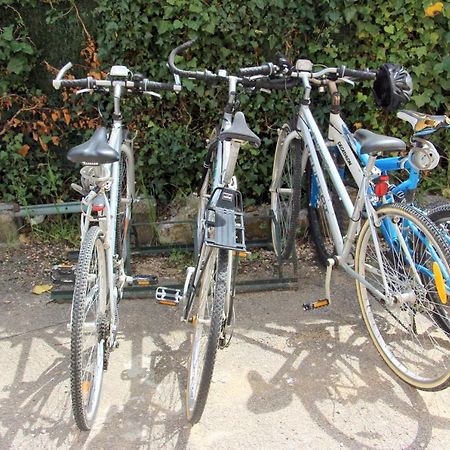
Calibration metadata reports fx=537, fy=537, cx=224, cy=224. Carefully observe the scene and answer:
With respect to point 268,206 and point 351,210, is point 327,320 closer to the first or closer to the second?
point 351,210

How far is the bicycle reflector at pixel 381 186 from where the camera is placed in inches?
110

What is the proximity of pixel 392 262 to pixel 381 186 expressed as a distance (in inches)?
16.7

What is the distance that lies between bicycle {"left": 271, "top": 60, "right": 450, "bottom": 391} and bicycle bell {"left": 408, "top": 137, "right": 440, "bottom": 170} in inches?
8.2

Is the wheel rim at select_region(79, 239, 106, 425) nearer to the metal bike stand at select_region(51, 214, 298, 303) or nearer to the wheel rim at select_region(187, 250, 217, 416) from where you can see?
Result: the wheel rim at select_region(187, 250, 217, 416)

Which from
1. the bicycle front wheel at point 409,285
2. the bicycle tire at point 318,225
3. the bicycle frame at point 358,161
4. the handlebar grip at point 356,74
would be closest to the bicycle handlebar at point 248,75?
the handlebar grip at point 356,74

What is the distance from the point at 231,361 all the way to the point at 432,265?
121 centimetres

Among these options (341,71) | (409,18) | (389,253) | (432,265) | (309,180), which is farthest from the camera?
(309,180)

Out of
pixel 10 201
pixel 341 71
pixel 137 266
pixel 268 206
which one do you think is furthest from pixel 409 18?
pixel 10 201

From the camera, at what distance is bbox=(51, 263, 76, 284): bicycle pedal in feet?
9.12

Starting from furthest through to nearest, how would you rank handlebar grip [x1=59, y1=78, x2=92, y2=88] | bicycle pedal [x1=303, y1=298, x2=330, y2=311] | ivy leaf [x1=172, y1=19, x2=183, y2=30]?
Answer: ivy leaf [x1=172, y1=19, x2=183, y2=30] → bicycle pedal [x1=303, y1=298, x2=330, y2=311] → handlebar grip [x1=59, y1=78, x2=92, y2=88]

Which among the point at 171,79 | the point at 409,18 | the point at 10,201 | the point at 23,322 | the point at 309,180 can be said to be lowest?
the point at 23,322

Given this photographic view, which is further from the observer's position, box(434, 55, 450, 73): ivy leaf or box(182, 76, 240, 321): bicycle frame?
box(434, 55, 450, 73): ivy leaf

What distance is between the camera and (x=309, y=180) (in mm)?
4121

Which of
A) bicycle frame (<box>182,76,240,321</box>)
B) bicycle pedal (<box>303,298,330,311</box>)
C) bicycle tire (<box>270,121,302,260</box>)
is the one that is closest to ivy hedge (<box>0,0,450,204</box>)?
bicycle tire (<box>270,121,302,260</box>)
